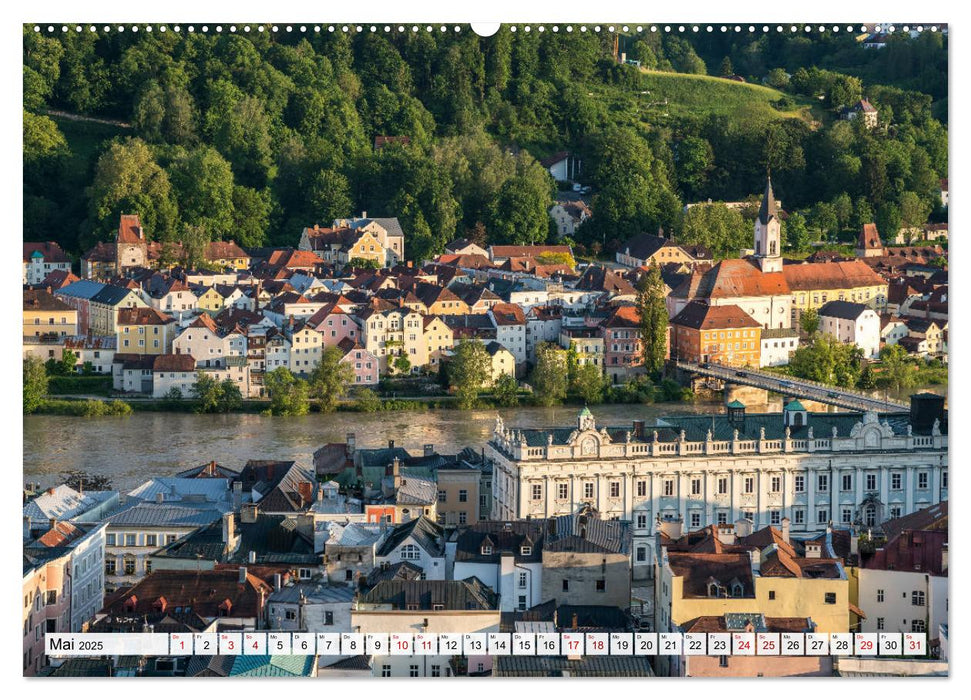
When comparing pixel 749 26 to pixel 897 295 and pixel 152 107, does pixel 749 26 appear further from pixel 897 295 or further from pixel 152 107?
pixel 152 107

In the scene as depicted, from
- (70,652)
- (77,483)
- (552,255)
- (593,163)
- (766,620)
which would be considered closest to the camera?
(70,652)

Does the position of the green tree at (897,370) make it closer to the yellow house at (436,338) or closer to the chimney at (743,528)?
the yellow house at (436,338)

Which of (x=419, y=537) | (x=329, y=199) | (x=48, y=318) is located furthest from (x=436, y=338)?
(x=419, y=537)

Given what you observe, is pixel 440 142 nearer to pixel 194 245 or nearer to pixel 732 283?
pixel 194 245

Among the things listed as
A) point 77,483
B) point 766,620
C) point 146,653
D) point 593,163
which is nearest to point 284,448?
point 77,483

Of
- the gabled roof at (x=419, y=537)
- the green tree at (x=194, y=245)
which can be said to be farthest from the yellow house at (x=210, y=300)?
the gabled roof at (x=419, y=537)
